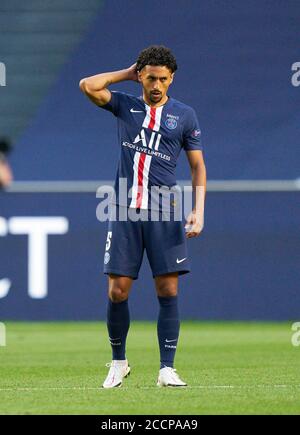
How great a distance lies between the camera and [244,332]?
414 inches

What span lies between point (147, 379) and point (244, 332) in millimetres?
4209

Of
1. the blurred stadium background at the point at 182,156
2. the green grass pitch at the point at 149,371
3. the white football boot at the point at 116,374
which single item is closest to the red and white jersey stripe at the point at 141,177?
the white football boot at the point at 116,374

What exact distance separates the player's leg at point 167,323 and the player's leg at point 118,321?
17 cm

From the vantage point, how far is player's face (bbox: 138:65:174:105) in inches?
226

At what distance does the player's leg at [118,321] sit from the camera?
581 centimetres

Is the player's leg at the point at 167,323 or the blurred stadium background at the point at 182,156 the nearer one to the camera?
the player's leg at the point at 167,323

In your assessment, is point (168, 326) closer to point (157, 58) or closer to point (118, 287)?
point (118, 287)

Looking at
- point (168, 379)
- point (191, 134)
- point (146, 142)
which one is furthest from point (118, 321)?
point (191, 134)

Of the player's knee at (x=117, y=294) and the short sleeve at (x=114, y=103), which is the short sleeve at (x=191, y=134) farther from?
the player's knee at (x=117, y=294)

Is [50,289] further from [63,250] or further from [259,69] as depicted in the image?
[259,69]

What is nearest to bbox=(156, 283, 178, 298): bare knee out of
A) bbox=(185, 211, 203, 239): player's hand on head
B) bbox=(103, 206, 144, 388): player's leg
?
bbox=(103, 206, 144, 388): player's leg

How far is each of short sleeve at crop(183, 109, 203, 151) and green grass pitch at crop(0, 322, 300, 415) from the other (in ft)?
3.98

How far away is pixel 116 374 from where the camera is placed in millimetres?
5852
